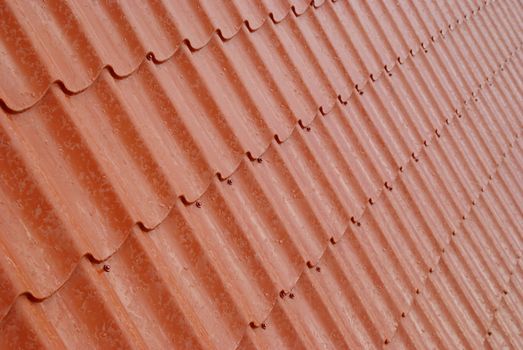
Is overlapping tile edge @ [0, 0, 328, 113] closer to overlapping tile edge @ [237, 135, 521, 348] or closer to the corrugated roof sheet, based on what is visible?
the corrugated roof sheet

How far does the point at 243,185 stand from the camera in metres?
2.18

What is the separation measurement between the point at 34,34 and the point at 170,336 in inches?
27.6

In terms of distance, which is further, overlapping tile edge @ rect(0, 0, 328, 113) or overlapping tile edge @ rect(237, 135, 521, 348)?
overlapping tile edge @ rect(237, 135, 521, 348)

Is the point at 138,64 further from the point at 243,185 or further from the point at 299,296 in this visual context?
the point at 299,296

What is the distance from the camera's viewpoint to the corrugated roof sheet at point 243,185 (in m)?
1.62

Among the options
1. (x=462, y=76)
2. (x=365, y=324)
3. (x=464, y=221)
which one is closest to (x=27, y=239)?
(x=365, y=324)

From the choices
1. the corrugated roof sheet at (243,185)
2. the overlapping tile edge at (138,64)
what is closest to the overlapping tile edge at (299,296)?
the corrugated roof sheet at (243,185)

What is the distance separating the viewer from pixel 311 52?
2.78m

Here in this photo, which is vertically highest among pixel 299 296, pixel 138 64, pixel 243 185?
pixel 138 64

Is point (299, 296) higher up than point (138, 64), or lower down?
lower down

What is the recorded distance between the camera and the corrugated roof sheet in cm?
162

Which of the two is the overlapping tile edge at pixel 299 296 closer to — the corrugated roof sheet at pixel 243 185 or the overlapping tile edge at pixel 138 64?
the corrugated roof sheet at pixel 243 185

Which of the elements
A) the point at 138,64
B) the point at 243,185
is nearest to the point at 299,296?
the point at 243,185

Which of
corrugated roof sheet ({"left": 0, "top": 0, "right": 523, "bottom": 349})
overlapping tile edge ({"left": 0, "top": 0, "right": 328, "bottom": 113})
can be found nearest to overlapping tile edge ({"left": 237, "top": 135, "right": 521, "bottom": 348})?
corrugated roof sheet ({"left": 0, "top": 0, "right": 523, "bottom": 349})
